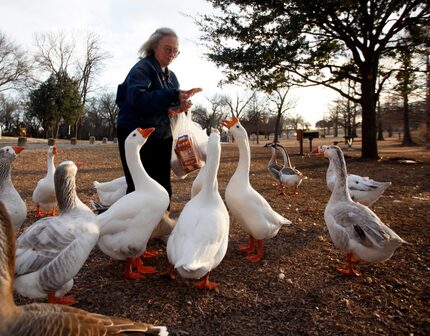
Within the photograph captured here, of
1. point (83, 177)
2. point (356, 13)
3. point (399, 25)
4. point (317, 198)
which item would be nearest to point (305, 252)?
point (317, 198)

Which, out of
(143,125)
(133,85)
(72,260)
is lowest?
(72,260)

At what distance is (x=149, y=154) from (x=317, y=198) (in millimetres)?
4573

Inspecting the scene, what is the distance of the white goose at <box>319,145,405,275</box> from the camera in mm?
3035

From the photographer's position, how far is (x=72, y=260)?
8.19ft

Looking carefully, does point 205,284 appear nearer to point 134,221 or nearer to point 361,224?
point 134,221

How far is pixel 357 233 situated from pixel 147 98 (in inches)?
96.5

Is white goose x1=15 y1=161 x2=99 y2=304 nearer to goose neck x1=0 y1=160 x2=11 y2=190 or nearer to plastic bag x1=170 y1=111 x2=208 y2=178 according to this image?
plastic bag x1=170 y1=111 x2=208 y2=178

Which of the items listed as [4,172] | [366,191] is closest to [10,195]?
[4,172]

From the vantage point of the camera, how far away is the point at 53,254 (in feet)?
8.14

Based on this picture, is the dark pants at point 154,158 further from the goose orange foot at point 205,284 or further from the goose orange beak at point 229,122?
the goose orange foot at point 205,284

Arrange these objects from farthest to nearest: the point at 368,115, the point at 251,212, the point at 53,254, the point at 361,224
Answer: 1. the point at 368,115
2. the point at 251,212
3. the point at 361,224
4. the point at 53,254

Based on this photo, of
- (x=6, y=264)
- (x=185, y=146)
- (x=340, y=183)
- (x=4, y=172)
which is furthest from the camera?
(x=4, y=172)

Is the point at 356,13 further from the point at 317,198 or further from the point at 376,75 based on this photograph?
the point at 317,198

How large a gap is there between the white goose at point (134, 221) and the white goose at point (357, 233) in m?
1.82
